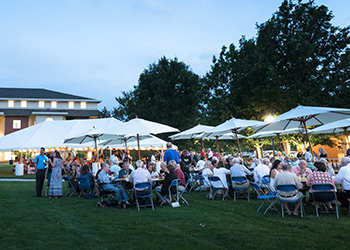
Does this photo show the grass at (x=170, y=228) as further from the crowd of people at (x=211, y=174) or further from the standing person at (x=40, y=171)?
the standing person at (x=40, y=171)

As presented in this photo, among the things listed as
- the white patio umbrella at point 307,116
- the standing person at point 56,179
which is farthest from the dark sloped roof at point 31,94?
the white patio umbrella at point 307,116

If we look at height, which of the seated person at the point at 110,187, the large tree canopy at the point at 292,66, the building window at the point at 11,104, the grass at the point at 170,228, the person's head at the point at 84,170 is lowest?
the grass at the point at 170,228

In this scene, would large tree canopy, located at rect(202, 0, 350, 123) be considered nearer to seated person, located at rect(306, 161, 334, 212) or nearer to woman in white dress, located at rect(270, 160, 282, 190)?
woman in white dress, located at rect(270, 160, 282, 190)

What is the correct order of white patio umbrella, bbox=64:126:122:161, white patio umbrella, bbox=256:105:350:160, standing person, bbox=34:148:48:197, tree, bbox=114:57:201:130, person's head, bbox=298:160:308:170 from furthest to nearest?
1. tree, bbox=114:57:201:130
2. white patio umbrella, bbox=64:126:122:161
3. standing person, bbox=34:148:48:197
4. white patio umbrella, bbox=256:105:350:160
5. person's head, bbox=298:160:308:170

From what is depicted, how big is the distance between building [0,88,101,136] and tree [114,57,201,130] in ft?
62.6

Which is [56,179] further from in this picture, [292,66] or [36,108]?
[36,108]

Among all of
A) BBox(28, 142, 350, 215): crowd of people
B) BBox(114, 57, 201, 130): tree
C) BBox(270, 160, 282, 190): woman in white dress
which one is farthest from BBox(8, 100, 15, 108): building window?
BBox(270, 160, 282, 190): woman in white dress

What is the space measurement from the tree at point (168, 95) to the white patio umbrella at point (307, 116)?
2275 centimetres

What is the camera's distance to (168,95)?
36938mm

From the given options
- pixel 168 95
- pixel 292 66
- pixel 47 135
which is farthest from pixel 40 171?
pixel 168 95

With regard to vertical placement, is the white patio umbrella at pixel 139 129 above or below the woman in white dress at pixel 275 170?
A: above

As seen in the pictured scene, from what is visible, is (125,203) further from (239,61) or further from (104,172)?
(239,61)

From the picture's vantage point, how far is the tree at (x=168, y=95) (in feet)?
116

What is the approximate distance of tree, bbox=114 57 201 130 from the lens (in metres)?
35.4
